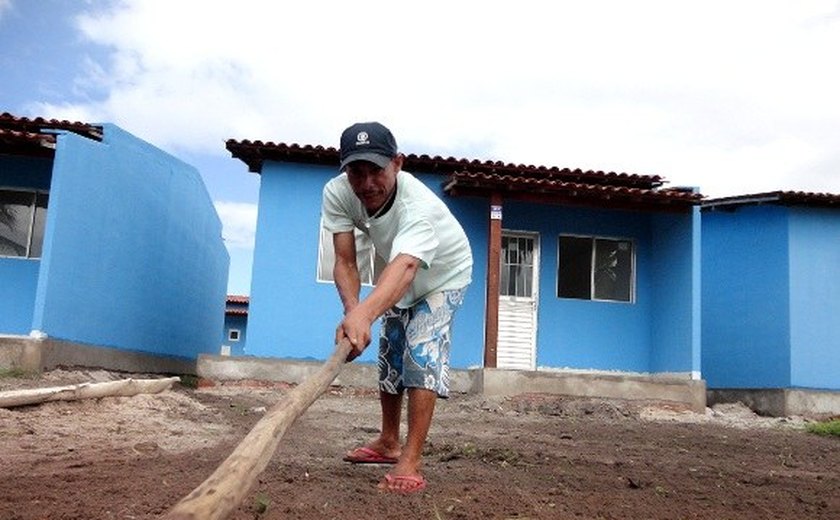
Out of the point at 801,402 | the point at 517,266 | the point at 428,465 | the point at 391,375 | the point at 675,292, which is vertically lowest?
the point at 428,465

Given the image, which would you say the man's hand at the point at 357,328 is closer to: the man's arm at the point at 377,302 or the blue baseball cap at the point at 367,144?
the man's arm at the point at 377,302

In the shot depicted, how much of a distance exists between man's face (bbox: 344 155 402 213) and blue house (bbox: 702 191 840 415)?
9167 millimetres

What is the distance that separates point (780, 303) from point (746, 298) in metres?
0.71

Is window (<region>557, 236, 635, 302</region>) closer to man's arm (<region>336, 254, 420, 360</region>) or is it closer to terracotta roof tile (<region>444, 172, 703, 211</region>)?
terracotta roof tile (<region>444, 172, 703, 211</region>)

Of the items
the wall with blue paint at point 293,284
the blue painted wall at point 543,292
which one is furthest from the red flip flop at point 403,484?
the blue painted wall at point 543,292

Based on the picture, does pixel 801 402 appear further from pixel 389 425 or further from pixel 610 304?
pixel 389 425

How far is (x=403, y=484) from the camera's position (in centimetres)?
323

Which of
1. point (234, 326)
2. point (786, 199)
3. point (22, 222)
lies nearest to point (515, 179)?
point (786, 199)

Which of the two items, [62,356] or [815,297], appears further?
[815,297]

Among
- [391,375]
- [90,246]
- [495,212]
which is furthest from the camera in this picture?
[495,212]

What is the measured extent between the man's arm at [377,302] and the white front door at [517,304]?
832cm

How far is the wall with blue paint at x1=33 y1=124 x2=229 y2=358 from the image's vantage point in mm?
9453

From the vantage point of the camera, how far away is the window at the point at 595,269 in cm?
1164

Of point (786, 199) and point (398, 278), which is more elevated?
point (786, 199)
